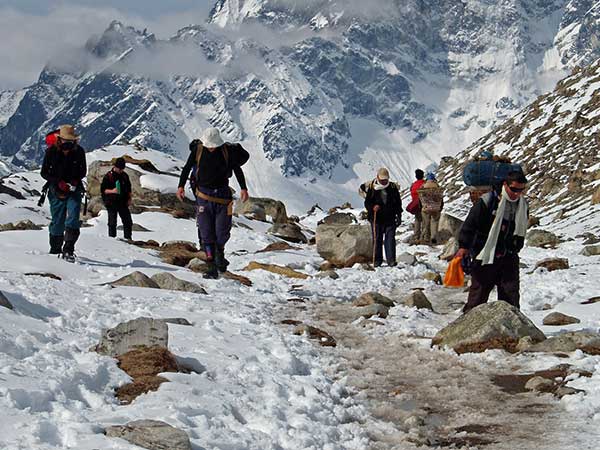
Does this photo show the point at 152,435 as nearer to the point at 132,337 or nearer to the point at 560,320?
the point at 132,337

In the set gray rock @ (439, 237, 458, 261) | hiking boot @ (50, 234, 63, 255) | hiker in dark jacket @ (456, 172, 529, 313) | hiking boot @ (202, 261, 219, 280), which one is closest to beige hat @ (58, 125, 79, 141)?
hiking boot @ (50, 234, 63, 255)

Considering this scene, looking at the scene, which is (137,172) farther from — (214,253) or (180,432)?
(180,432)

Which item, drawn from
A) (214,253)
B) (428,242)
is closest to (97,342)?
(214,253)

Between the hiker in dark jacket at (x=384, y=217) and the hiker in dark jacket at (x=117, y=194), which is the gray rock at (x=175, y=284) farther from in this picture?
the hiker in dark jacket at (x=117, y=194)

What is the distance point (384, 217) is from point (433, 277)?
8.67ft

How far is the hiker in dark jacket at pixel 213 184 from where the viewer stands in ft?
44.7

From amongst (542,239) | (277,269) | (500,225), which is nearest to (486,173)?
(500,225)

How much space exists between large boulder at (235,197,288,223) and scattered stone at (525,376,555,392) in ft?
93.9

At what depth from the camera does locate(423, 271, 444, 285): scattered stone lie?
1579 cm

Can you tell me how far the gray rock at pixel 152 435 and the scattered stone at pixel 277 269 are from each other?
1095cm

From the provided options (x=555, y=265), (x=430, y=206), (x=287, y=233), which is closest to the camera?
(x=555, y=265)

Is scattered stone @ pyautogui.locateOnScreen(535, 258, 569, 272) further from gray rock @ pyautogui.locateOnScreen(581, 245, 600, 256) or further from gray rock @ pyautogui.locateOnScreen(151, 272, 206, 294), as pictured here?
gray rock @ pyautogui.locateOnScreen(151, 272, 206, 294)

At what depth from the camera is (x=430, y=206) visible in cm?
2464

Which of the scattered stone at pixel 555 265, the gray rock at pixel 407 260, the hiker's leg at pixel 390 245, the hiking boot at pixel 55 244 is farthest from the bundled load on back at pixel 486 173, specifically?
the gray rock at pixel 407 260
